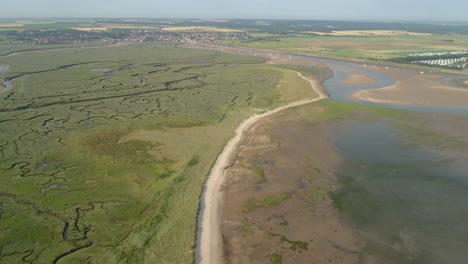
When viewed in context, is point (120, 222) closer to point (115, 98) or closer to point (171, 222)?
point (171, 222)

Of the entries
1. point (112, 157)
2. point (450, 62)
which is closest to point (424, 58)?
point (450, 62)

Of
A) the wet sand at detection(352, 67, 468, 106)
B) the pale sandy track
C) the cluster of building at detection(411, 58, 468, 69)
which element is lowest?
the pale sandy track

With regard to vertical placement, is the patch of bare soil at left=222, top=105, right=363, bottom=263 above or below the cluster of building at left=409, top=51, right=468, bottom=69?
below

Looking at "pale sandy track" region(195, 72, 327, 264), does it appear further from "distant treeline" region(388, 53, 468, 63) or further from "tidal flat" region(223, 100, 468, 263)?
"distant treeline" region(388, 53, 468, 63)

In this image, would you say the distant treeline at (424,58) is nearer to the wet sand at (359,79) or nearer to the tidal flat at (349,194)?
the wet sand at (359,79)

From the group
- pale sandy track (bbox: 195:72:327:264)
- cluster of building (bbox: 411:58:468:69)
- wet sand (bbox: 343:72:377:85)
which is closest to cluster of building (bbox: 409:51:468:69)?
cluster of building (bbox: 411:58:468:69)

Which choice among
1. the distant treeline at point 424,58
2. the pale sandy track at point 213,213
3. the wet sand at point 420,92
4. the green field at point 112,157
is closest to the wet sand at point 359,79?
the wet sand at point 420,92

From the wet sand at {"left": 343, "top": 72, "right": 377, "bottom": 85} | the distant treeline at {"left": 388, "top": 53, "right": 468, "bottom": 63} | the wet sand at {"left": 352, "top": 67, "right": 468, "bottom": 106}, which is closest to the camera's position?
the wet sand at {"left": 352, "top": 67, "right": 468, "bottom": 106}

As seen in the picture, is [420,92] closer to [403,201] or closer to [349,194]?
[403,201]
